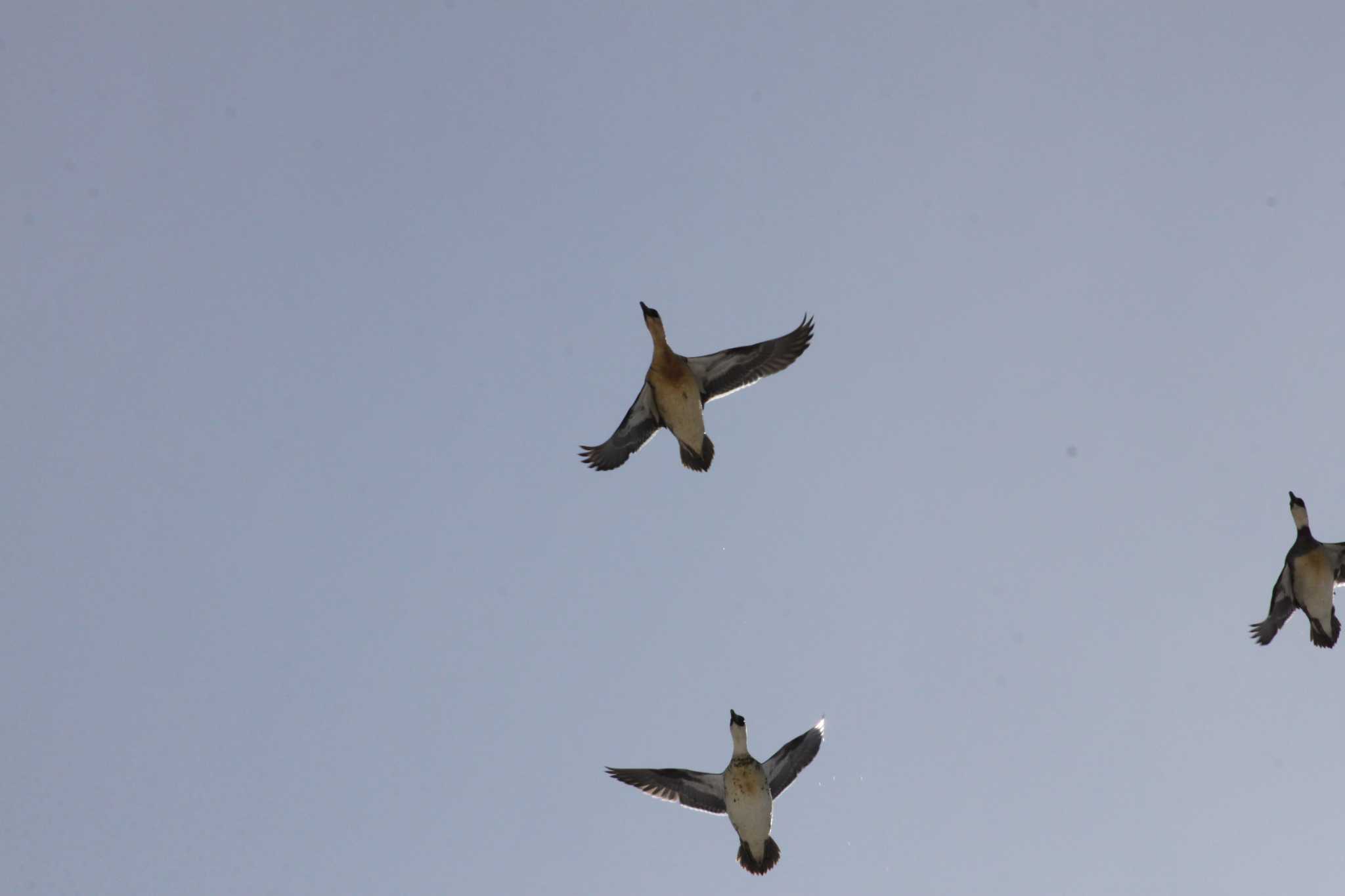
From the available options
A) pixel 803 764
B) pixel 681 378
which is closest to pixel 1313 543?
pixel 803 764

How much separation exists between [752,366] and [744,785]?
4.62 metres

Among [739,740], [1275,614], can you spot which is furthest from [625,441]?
[1275,614]

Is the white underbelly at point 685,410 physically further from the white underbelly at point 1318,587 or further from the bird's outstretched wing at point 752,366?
the white underbelly at point 1318,587

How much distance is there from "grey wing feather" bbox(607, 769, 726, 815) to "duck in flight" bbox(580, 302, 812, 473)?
3396 millimetres

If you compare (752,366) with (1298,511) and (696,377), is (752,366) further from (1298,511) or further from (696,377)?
(1298,511)

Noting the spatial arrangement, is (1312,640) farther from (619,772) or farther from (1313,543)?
(619,772)

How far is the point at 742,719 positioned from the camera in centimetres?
1474

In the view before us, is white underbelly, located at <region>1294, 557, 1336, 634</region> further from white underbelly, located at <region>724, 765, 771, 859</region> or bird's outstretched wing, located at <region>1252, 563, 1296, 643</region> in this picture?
white underbelly, located at <region>724, 765, 771, 859</region>

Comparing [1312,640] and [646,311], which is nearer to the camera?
[646,311]

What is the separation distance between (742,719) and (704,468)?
281 centimetres

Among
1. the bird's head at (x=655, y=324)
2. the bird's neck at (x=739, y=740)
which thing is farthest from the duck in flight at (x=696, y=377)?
the bird's neck at (x=739, y=740)

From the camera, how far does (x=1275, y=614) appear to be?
654 inches

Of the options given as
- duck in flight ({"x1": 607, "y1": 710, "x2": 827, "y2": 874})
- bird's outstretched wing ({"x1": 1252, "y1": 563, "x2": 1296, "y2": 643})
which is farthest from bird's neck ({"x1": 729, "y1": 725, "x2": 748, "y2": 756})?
bird's outstretched wing ({"x1": 1252, "y1": 563, "x2": 1296, "y2": 643})

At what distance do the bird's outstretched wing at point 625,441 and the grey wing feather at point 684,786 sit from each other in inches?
140
